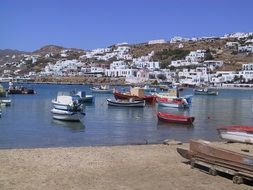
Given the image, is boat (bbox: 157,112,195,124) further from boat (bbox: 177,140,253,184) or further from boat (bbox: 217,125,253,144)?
boat (bbox: 177,140,253,184)

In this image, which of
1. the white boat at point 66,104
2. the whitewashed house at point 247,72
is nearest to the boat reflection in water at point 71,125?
the white boat at point 66,104

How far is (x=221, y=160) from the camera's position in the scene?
12727 mm

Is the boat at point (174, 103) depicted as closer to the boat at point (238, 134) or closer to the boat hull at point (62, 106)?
the boat hull at point (62, 106)

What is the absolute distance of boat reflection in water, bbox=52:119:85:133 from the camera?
32344mm

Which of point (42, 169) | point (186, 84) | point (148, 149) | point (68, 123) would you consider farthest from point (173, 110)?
point (186, 84)

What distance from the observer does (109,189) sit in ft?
38.1

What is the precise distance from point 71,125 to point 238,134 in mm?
15928

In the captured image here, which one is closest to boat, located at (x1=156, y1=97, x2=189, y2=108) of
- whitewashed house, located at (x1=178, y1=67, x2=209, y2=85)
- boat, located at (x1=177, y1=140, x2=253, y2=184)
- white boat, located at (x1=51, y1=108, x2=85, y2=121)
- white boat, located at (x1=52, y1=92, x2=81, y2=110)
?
white boat, located at (x1=52, y1=92, x2=81, y2=110)

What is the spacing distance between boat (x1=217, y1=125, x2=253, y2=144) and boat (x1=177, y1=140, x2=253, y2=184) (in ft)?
25.6

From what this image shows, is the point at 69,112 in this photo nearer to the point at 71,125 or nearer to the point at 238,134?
the point at 71,125

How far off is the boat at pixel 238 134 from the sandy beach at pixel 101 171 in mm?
5198

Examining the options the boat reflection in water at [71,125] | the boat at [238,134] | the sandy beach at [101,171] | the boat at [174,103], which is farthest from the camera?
the boat at [174,103]

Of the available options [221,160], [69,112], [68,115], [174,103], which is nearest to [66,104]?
[69,112]

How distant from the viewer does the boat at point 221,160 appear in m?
11.9
